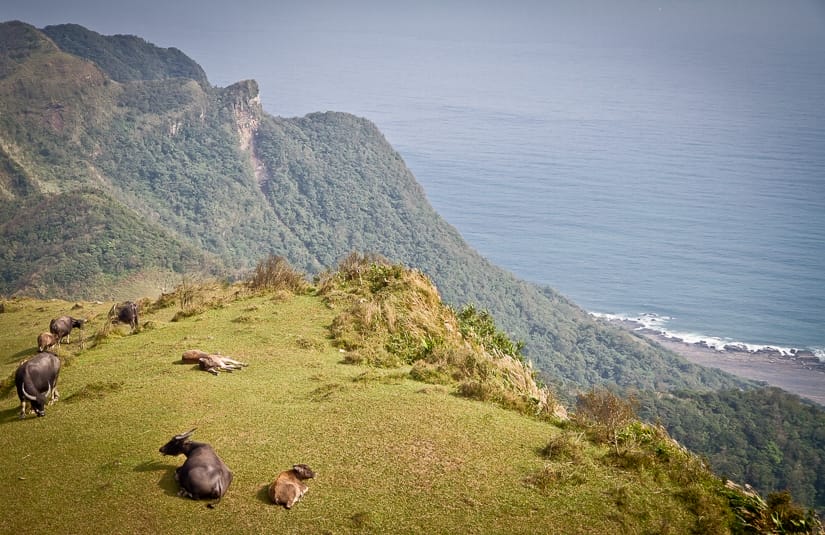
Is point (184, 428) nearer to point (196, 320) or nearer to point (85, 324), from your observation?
point (196, 320)

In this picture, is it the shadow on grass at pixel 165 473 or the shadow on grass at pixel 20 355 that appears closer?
the shadow on grass at pixel 165 473

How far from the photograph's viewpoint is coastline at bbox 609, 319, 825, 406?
9961 cm

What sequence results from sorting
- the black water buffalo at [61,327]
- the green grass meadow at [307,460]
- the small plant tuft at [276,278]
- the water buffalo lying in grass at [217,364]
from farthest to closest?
the small plant tuft at [276,278] → the black water buffalo at [61,327] → the water buffalo lying in grass at [217,364] → the green grass meadow at [307,460]

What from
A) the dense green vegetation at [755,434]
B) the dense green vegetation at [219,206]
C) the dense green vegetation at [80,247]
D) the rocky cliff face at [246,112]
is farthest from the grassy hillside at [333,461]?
the rocky cliff face at [246,112]

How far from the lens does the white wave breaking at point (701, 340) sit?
391ft

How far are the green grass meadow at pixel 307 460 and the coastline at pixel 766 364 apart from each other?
322 ft

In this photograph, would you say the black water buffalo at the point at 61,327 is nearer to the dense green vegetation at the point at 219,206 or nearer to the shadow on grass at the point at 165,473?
the shadow on grass at the point at 165,473

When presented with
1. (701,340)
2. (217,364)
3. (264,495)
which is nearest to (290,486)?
(264,495)

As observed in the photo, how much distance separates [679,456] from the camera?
29.1 ft

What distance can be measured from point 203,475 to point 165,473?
30.9 inches

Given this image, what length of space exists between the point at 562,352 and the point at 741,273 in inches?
4238

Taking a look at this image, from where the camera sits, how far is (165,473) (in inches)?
318

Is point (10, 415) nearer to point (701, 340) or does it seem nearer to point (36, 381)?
point (36, 381)

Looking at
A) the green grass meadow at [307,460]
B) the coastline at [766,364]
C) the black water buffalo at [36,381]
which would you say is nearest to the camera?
the green grass meadow at [307,460]
